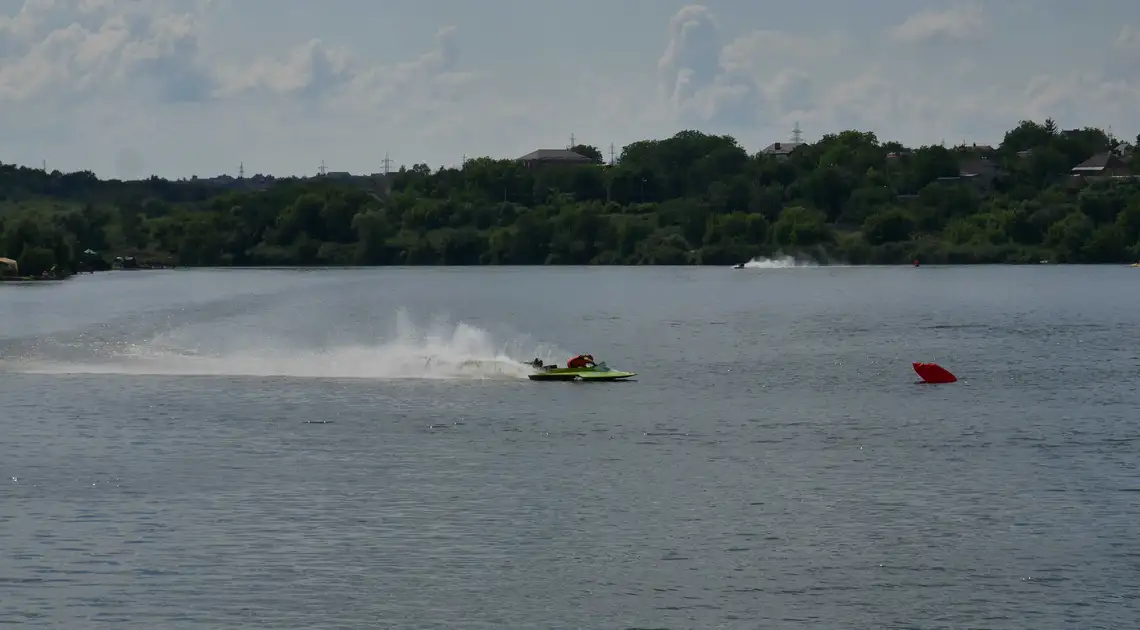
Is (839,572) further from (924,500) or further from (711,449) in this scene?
(711,449)

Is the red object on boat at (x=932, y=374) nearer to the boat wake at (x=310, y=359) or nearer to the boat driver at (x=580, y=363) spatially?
the boat driver at (x=580, y=363)

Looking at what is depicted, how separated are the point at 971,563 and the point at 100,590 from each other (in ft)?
70.1

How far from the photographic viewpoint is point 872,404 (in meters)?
80.8

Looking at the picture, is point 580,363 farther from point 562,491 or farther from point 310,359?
point 562,491

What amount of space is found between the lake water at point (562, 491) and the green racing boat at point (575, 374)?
2.23 feet

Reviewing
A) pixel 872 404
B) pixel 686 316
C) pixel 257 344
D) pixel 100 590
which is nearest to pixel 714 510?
pixel 100 590

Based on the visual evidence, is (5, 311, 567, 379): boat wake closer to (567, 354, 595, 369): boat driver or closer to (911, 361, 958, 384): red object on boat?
(567, 354, 595, 369): boat driver

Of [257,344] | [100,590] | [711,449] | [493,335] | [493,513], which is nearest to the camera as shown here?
[100,590]

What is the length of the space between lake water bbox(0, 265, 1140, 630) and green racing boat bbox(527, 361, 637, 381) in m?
0.68

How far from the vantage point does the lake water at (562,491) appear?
40875 mm

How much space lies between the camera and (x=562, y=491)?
2162 inches

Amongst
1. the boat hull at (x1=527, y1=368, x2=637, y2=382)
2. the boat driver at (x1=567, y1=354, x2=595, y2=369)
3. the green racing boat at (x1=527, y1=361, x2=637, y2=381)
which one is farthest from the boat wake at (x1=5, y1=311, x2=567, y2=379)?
the boat driver at (x1=567, y1=354, x2=595, y2=369)

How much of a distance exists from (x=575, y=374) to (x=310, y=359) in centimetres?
2334

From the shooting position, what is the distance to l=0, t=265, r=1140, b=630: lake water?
40.9m
